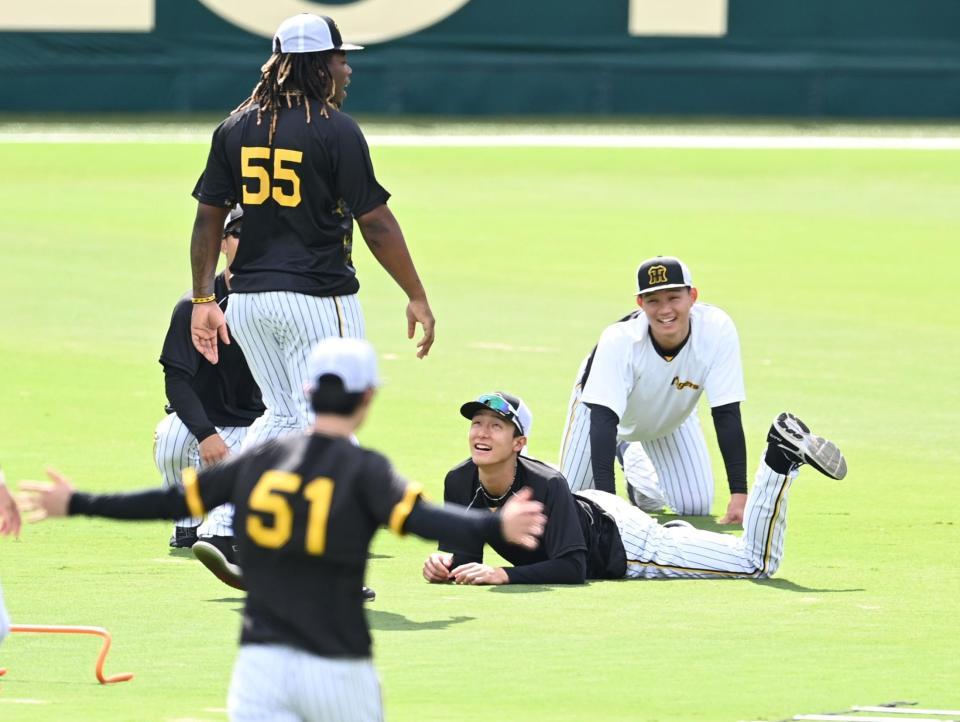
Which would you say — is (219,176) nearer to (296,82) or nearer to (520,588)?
(296,82)

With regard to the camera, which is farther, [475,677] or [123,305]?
[123,305]

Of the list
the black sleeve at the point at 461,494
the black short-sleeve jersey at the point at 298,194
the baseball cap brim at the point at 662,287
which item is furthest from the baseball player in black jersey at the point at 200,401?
the baseball cap brim at the point at 662,287

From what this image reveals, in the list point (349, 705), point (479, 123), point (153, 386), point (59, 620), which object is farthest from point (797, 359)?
point (479, 123)

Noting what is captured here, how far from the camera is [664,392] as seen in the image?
441 inches

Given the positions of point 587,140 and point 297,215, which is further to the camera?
point 587,140

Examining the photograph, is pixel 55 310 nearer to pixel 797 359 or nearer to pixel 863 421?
pixel 797 359

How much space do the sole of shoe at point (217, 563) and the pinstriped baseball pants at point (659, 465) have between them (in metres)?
3.08

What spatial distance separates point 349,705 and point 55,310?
576 inches

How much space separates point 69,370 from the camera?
53.9 ft

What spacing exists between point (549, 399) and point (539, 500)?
20.9ft

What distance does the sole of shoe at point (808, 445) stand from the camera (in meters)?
9.18

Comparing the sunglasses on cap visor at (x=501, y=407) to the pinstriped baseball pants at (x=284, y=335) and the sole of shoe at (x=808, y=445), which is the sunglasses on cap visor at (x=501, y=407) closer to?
the pinstriped baseball pants at (x=284, y=335)

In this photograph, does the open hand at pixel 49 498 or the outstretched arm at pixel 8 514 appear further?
the outstretched arm at pixel 8 514

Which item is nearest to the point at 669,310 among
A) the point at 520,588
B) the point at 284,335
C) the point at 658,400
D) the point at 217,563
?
the point at 658,400
